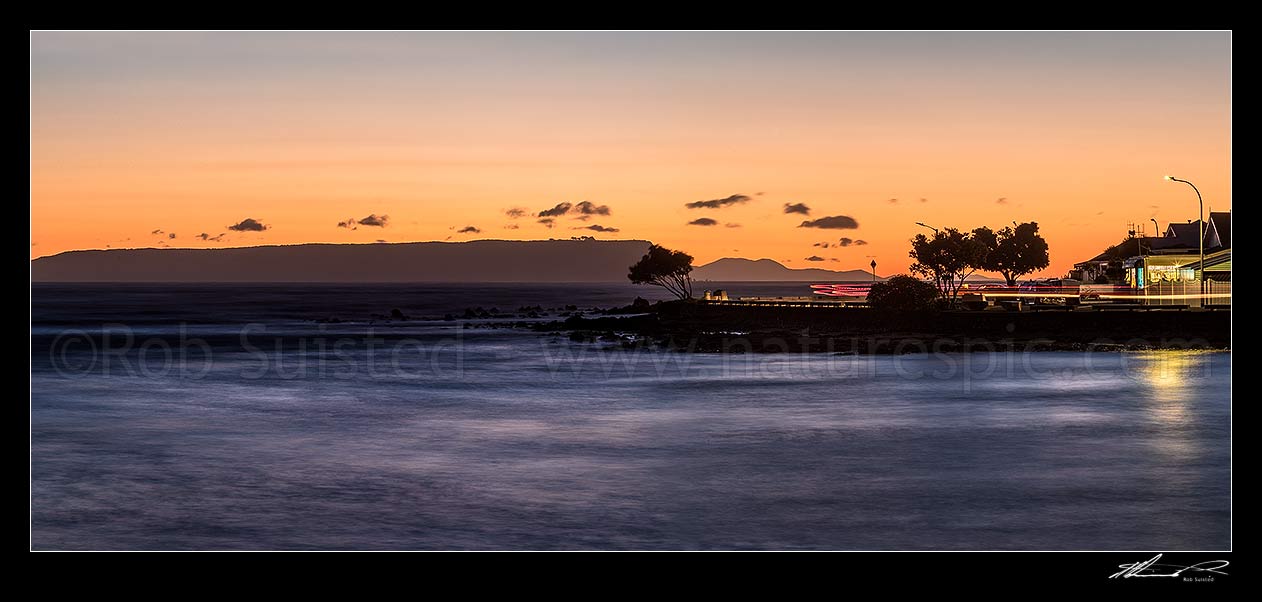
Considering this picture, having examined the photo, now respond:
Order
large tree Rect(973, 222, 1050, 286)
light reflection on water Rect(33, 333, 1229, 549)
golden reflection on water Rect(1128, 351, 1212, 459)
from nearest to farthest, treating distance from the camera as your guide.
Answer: light reflection on water Rect(33, 333, 1229, 549)
golden reflection on water Rect(1128, 351, 1212, 459)
large tree Rect(973, 222, 1050, 286)

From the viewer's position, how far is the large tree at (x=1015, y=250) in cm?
9788

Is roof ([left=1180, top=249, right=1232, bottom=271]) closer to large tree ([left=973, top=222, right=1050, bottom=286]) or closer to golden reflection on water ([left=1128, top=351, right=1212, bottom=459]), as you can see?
golden reflection on water ([left=1128, top=351, right=1212, bottom=459])

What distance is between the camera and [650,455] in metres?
25.8

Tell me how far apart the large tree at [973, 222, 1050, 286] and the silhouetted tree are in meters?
27.2

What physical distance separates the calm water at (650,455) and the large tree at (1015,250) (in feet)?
159

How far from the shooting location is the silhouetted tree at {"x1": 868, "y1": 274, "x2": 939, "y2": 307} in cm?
6675

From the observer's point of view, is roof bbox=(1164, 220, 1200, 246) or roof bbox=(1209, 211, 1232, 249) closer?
roof bbox=(1209, 211, 1232, 249)

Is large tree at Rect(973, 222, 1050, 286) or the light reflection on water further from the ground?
large tree at Rect(973, 222, 1050, 286)
